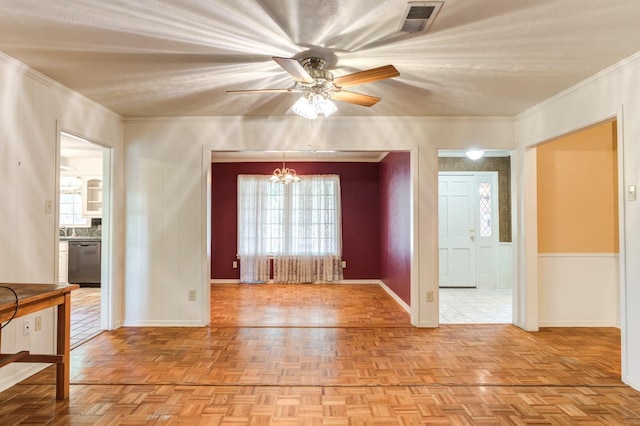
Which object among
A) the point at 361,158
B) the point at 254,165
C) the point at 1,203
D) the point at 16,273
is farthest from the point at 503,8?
the point at 254,165

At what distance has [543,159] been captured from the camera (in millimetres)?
4082

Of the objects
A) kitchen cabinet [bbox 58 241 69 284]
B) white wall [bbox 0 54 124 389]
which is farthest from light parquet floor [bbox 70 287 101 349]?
white wall [bbox 0 54 124 389]

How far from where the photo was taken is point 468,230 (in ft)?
21.4

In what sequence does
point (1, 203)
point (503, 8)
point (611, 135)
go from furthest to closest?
point (611, 135), point (1, 203), point (503, 8)

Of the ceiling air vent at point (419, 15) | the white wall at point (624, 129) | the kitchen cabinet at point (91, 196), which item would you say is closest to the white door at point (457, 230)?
the white wall at point (624, 129)

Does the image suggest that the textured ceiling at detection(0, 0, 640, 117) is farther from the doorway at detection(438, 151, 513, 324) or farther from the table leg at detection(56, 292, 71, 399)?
the doorway at detection(438, 151, 513, 324)

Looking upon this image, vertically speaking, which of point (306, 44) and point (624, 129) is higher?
point (306, 44)

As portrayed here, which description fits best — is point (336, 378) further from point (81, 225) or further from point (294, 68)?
point (81, 225)

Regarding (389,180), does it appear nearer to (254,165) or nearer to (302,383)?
(254,165)

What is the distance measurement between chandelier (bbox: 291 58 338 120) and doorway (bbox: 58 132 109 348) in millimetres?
3973

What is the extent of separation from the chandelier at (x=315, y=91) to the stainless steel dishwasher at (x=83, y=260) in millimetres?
Result: 5488

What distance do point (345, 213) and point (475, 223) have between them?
2.37 m

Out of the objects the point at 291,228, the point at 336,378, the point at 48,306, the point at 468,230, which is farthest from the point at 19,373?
the point at 468,230

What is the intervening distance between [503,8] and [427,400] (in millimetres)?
2386
